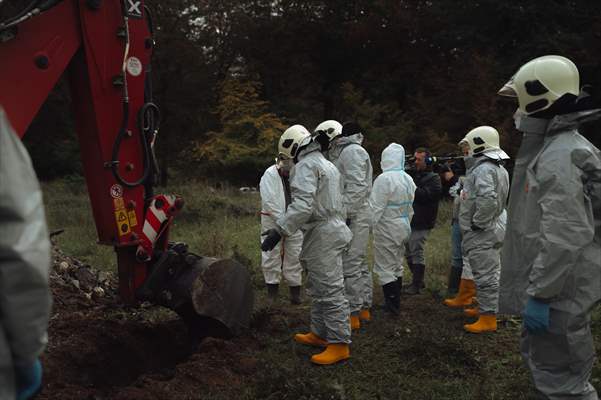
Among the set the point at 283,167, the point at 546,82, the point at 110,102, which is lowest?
the point at 283,167

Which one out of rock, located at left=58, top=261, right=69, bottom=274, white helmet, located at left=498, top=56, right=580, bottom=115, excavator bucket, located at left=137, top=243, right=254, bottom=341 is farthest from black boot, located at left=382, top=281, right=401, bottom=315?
rock, located at left=58, top=261, right=69, bottom=274

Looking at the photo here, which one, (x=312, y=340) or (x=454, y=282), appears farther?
(x=454, y=282)

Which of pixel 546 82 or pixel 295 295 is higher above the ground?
pixel 546 82

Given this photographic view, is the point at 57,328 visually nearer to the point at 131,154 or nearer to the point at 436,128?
the point at 131,154

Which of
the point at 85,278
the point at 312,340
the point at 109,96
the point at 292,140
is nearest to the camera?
the point at 109,96

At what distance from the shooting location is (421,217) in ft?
26.9

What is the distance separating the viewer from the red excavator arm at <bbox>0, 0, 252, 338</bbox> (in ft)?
12.0

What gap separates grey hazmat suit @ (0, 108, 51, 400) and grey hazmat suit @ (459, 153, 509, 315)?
529cm

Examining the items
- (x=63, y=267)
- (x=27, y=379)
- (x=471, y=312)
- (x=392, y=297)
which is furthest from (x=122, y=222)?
(x=471, y=312)

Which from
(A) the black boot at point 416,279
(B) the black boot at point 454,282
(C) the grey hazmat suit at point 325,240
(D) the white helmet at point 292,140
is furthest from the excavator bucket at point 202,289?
(B) the black boot at point 454,282

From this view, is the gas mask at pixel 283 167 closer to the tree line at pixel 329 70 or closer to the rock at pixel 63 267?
the rock at pixel 63 267

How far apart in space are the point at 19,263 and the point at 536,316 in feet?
8.45

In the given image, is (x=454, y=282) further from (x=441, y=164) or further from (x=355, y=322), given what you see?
(x=355, y=322)

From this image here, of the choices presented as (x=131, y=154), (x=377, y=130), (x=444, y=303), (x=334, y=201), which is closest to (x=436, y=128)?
(x=377, y=130)
